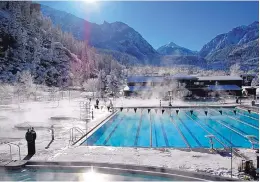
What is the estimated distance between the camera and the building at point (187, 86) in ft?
182

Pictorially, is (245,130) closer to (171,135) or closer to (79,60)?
(171,135)

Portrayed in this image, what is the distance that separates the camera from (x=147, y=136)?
20422mm

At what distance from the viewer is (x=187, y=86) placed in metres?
56.7

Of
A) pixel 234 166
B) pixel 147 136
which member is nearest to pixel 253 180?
pixel 234 166

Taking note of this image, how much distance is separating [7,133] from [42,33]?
111m

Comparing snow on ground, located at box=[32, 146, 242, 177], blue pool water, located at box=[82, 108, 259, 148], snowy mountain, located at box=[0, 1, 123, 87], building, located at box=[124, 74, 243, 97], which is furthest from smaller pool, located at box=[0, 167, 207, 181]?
snowy mountain, located at box=[0, 1, 123, 87]

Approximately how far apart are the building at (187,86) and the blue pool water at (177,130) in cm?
2141

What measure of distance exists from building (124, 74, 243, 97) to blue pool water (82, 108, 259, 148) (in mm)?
21415

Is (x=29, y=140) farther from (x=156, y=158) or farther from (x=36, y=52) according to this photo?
(x=36, y=52)

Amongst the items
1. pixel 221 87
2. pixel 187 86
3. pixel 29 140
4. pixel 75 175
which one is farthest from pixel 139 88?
pixel 75 175

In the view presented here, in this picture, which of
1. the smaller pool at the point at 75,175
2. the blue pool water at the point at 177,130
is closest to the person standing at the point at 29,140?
the smaller pool at the point at 75,175

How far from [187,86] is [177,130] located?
34985 mm

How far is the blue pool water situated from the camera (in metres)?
Result: 18.6

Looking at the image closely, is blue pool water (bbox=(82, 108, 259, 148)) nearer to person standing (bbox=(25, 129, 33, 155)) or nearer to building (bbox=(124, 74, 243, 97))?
person standing (bbox=(25, 129, 33, 155))
